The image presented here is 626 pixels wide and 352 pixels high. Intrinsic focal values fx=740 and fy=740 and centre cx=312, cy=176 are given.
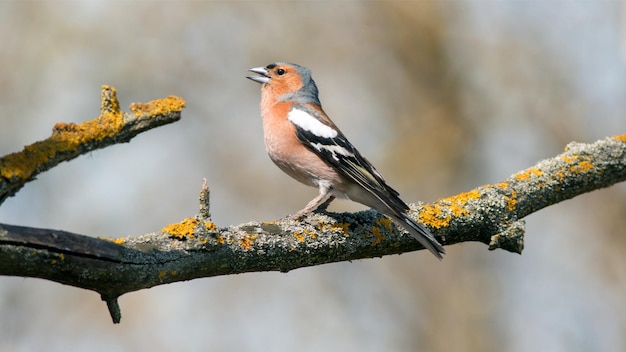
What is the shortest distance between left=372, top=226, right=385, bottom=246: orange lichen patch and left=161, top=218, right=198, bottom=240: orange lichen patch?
5.15 feet

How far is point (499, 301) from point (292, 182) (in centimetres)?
391

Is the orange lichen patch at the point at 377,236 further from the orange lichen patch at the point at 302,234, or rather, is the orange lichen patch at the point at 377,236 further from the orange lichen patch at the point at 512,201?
the orange lichen patch at the point at 512,201

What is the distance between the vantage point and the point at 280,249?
15.2 ft

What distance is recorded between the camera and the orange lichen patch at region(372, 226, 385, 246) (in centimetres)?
529

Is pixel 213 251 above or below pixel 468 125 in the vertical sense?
below

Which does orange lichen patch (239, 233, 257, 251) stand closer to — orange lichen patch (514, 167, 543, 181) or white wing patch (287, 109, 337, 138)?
white wing patch (287, 109, 337, 138)

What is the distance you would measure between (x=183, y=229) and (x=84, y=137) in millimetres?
743

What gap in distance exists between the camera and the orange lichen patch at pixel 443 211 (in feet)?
18.1

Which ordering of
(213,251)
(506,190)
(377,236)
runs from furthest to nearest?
1. (506,190)
2. (377,236)
3. (213,251)

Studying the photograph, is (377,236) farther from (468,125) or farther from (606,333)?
(468,125)

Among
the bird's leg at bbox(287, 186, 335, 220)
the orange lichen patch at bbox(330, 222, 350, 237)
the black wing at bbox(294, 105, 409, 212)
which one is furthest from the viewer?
the black wing at bbox(294, 105, 409, 212)

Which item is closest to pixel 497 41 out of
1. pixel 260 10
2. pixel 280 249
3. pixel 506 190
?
pixel 260 10

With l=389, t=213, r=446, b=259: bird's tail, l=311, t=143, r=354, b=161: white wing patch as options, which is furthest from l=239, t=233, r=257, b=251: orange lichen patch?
l=311, t=143, r=354, b=161: white wing patch

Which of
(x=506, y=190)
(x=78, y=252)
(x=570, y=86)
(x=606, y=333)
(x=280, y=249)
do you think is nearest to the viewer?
(x=78, y=252)
